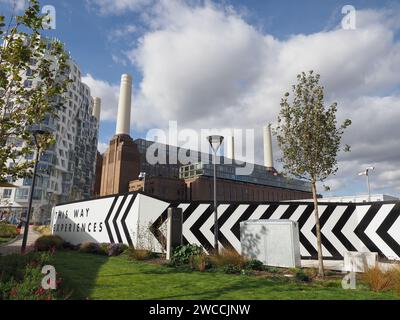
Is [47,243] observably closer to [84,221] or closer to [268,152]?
[84,221]

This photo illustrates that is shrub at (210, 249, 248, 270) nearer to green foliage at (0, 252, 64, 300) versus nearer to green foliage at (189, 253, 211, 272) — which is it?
green foliage at (189, 253, 211, 272)

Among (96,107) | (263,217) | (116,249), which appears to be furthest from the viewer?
(96,107)

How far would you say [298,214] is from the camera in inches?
645

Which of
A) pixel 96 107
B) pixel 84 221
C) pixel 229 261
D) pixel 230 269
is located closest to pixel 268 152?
pixel 96 107

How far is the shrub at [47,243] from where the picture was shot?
19859 mm

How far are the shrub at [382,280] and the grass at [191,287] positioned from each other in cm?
34

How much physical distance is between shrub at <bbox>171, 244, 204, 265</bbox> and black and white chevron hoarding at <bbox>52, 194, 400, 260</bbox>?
243cm

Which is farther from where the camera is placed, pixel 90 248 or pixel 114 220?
pixel 114 220

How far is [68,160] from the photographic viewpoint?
8138 centimetres

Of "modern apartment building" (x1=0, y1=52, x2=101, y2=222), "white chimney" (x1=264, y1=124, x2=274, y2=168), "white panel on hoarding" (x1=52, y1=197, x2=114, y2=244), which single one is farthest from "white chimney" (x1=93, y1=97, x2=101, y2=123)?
"white panel on hoarding" (x1=52, y1=197, x2=114, y2=244)

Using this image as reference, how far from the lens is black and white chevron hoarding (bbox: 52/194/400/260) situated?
1470 cm

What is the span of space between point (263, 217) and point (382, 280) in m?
7.86

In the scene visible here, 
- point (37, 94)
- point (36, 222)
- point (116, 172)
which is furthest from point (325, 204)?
point (116, 172)

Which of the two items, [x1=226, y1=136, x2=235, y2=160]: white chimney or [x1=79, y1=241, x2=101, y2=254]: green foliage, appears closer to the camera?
[x1=79, y1=241, x2=101, y2=254]: green foliage
